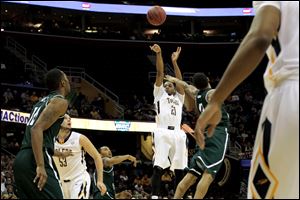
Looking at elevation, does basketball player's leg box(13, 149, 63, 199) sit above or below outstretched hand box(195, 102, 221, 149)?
below

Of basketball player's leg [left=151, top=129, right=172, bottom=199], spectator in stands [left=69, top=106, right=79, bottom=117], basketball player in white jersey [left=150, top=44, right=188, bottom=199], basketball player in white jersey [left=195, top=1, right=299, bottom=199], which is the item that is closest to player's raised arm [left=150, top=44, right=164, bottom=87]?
basketball player in white jersey [left=150, top=44, right=188, bottom=199]

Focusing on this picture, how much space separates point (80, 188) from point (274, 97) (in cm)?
505

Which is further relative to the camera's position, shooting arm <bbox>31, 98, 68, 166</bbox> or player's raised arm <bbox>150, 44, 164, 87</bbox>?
player's raised arm <bbox>150, 44, 164, 87</bbox>

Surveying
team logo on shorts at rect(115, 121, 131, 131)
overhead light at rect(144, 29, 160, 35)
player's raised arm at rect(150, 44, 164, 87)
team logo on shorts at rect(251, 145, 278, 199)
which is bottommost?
team logo on shorts at rect(115, 121, 131, 131)

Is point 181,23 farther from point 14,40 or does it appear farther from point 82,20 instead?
point 14,40

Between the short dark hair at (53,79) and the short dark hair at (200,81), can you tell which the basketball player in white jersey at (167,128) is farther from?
the short dark hair at (53,79)

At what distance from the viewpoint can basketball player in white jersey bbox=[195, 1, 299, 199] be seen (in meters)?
2.30

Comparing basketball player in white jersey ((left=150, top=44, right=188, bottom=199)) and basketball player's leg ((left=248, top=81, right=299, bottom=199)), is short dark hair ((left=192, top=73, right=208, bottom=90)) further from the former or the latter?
basketball player's leg ((left=248, top=81, right=299, bottom=199))

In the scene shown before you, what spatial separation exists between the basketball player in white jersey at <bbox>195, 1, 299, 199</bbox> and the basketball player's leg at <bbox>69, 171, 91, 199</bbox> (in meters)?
Answer: 4.79

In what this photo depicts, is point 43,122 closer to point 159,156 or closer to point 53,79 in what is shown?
point 53,79

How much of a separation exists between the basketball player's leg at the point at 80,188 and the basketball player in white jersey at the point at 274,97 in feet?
15.7

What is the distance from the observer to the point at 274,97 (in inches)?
95.7

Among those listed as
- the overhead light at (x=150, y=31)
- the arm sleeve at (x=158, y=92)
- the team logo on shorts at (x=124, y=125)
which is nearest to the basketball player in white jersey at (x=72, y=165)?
the arm sleeve at (x=158, y=92)

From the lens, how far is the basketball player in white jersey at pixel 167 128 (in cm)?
898
